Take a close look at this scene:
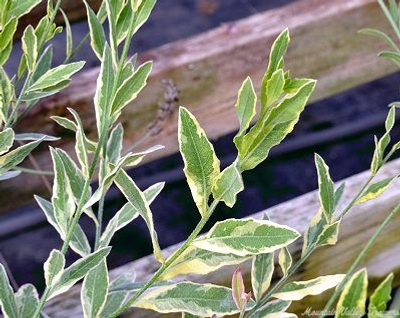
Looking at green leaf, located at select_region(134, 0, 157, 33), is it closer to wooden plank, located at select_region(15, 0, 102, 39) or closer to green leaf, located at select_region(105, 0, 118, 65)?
green leaf, located at select_region(105, 0, 118, 65)

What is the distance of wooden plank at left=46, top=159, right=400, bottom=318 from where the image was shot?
73 cm

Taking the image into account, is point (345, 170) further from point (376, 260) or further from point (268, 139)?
point (268, 139)

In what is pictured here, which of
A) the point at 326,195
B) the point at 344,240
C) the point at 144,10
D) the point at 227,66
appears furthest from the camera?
the point at 227,66

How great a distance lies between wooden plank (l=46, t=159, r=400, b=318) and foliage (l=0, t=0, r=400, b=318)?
100 millimetres

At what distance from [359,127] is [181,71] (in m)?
0.87

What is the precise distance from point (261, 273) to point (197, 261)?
15 centimetres

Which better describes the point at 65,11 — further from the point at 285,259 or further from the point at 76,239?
the point at 285,259

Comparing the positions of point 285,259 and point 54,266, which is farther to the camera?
point 285,259

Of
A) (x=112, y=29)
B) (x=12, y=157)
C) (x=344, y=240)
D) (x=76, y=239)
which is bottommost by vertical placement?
(x=344, y=240)

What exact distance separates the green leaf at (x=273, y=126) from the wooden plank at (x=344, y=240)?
0.30 m

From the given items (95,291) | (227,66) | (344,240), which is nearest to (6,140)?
(95,291)

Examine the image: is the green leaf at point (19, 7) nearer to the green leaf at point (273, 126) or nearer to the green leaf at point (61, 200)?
the green leaf at point (61, 200)

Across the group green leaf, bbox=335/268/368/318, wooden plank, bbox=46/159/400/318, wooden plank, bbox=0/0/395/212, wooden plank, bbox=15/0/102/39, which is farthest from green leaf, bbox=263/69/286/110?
wooden plank, bbox=15/0/102/39

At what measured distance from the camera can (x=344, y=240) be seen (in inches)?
30.7
